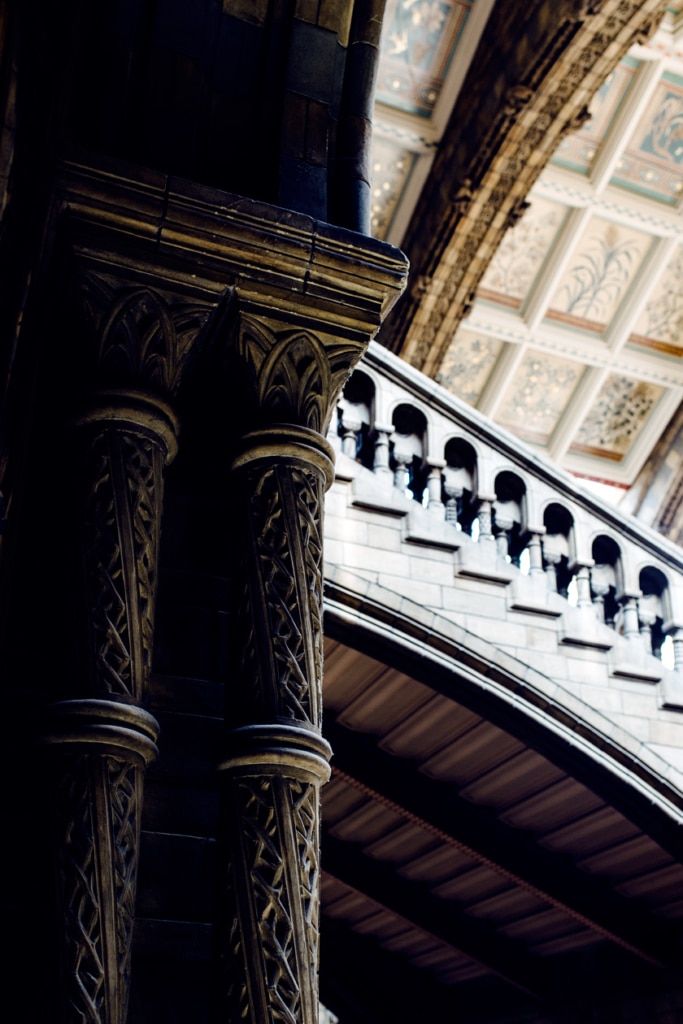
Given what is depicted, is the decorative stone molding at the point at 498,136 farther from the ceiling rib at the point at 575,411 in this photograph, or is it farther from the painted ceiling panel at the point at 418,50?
the ceiling rib at the point at 575,411

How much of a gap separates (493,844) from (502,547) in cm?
142

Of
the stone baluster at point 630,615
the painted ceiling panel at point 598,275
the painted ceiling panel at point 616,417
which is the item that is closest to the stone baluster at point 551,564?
the stone baluster at point 630,615

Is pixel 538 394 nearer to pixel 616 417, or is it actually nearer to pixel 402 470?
pixel 616 417

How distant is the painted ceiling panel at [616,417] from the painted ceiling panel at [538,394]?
0.99 ft

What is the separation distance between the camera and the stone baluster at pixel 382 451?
4281 mm

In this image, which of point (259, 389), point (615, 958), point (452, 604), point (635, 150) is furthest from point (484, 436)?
point (635, 150)

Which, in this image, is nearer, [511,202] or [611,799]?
[611,799]

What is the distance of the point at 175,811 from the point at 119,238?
44.3 inches

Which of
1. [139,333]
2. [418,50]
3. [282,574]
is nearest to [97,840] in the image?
[282,574]

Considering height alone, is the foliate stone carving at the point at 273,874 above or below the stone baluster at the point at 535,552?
below

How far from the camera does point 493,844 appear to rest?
5.05 metres

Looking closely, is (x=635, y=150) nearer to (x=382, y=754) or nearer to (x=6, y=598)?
(x=382, y=754)

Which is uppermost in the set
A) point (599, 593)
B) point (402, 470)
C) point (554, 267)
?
point (554, 267)

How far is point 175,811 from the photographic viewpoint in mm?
2264
